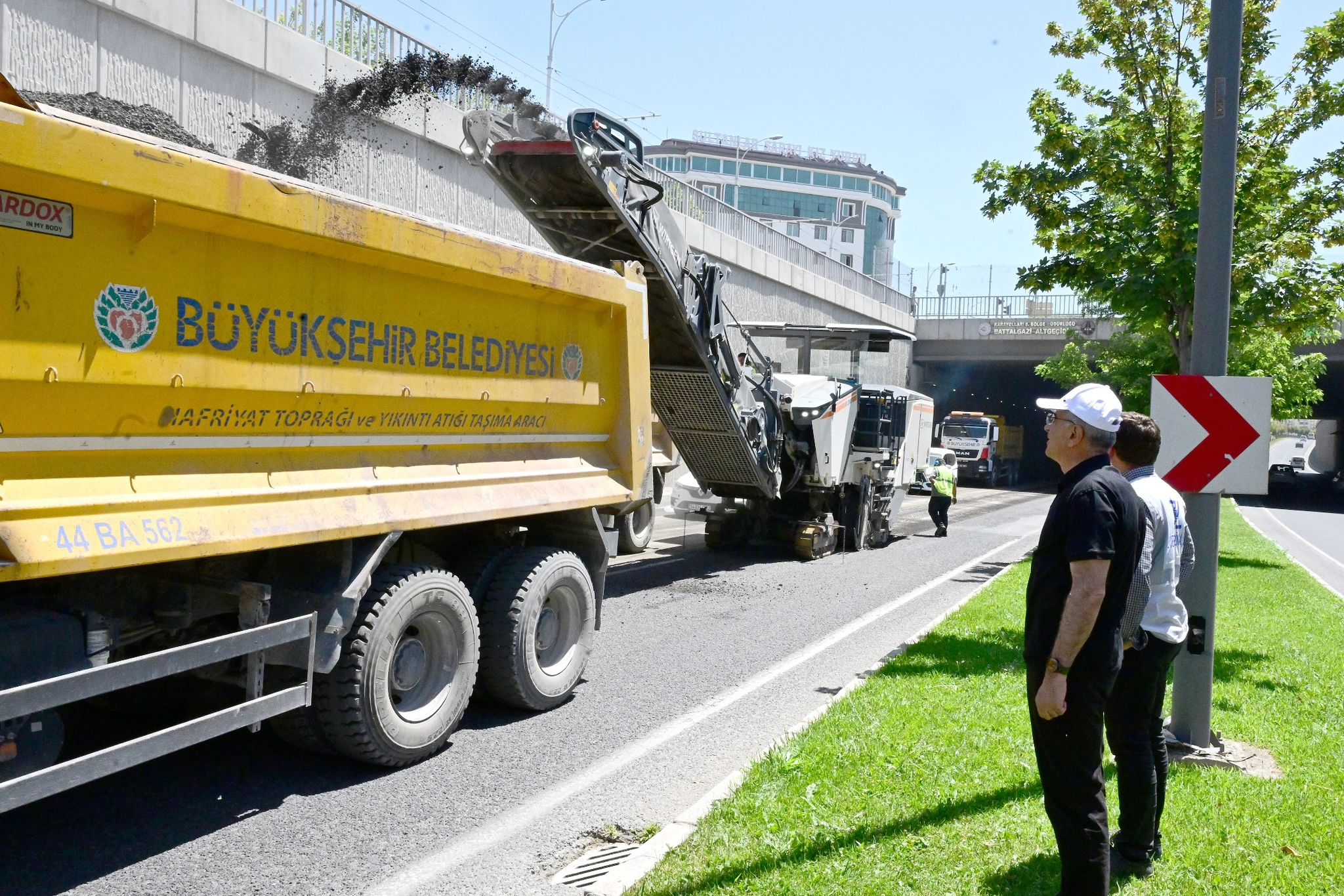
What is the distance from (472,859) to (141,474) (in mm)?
2027

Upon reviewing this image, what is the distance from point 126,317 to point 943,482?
50.4 feet

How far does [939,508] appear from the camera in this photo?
60.2 feet

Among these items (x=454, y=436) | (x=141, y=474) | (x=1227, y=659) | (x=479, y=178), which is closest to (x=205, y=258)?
(x=141, y=474)

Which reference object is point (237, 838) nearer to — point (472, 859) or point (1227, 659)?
point (472, 859)

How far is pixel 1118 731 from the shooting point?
14.2 ft

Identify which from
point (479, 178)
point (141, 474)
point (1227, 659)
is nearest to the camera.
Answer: point (141, 474)

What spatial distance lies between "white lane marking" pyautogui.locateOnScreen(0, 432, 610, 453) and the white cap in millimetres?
3220

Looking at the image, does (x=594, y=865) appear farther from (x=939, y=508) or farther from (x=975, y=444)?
(x=975, y=444)

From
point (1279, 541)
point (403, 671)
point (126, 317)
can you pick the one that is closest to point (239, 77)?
point (403, 671)

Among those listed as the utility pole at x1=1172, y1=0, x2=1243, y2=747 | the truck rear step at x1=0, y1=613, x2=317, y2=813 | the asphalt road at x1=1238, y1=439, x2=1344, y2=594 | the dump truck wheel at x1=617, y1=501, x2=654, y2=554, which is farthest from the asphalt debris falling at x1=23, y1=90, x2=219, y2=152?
the asphalt road at x1=1238, y1=439, x2=1344, y2=594

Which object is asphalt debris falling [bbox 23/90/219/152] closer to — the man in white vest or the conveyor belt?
the conveyor belt

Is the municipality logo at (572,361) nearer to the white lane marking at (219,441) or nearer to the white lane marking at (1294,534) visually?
the white lane marking at (219,441)

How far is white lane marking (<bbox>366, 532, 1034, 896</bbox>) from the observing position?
4336 mm

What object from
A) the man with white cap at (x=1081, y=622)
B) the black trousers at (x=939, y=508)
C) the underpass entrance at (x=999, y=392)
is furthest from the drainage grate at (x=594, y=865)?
the underpass entrance at (x=999, y=392)
